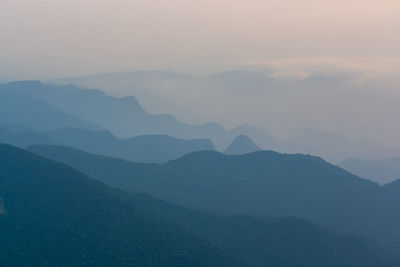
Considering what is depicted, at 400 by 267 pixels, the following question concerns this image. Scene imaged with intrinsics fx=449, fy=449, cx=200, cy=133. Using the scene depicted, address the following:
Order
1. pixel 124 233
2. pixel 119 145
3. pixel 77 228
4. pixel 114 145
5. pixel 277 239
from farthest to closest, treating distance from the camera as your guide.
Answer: pixel 119 145
pixel 114 145
pixel 277 239
pixel 124 233
pixel 77 228

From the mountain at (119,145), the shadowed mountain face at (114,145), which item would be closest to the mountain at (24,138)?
the shadowed mountain face at (114,145)

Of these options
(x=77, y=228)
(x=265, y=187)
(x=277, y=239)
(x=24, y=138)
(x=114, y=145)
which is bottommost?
(x=277, y=239)

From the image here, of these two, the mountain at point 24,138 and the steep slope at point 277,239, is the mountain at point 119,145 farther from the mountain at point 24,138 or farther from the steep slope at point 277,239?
the steep slope at point 277,239

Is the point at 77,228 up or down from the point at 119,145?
down

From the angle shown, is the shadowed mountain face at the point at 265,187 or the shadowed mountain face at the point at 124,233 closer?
the shadowed mountain face at the point at 124,233

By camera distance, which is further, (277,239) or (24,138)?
(24,138)

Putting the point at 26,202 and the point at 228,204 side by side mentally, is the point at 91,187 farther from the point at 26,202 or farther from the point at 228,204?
the point at 228,204

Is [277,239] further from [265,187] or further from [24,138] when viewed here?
[24,138]

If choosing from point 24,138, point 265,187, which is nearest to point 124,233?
point 265,187
